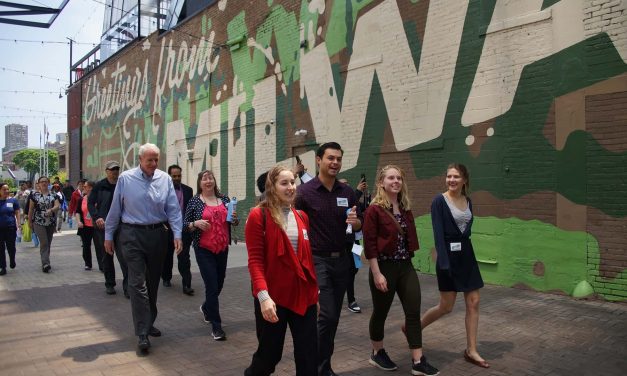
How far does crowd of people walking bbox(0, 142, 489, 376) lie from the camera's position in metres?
3.10

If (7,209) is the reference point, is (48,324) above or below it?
below

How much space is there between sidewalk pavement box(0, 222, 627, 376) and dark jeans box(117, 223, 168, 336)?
0.37 meters

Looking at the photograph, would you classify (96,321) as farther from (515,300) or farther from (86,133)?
(86,133)

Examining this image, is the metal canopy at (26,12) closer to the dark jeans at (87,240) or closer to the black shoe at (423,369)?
the dark jeans at (87,240)

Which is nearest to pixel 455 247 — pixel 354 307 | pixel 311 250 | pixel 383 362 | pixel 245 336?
pixel 383 362

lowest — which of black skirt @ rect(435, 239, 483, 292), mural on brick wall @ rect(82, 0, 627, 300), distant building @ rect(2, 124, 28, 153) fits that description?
black skirt @ rect(435, 239, 483, 292)

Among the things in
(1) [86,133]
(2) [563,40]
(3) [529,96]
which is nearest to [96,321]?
(3) [529,96]

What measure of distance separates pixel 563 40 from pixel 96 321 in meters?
7.29

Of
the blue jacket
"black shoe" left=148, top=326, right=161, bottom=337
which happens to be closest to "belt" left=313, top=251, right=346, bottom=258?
the blue jacket

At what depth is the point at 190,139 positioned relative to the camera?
17453mm

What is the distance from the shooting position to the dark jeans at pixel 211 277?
17.1ft

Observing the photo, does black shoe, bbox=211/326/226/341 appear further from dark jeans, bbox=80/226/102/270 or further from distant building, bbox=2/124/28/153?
distant building, bbox=2/124/28/153

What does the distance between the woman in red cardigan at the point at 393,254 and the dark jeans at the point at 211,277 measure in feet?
6.31

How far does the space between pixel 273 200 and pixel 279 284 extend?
21.3 inches
